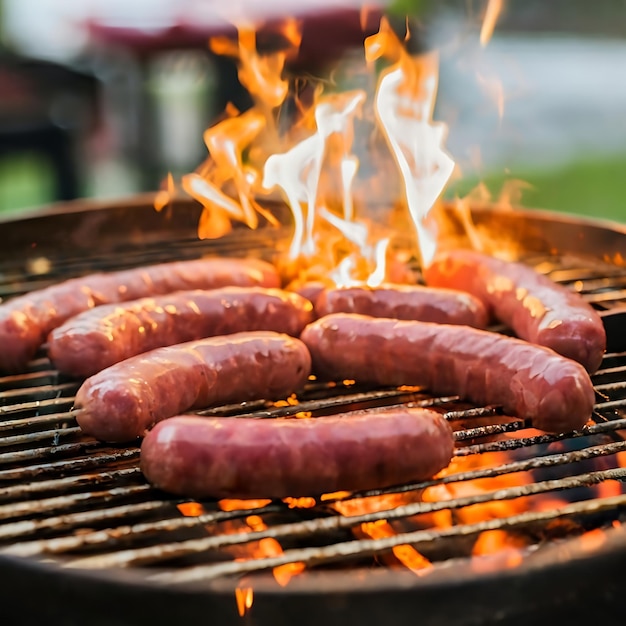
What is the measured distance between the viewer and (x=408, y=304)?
10.4 feet

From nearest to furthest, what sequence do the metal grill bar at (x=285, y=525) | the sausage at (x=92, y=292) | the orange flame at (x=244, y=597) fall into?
the orange flame at (x=244, y=597)
the metal grill bar at (x=285, y=525)
the sausage at (x=92, y=292)

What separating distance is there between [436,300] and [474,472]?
1.09m

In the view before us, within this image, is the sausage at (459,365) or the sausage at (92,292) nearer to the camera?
the sausage at (459,365)

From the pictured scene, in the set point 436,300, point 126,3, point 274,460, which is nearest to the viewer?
point 274,460

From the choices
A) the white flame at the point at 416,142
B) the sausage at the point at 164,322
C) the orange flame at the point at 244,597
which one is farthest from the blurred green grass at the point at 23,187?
the orange flame at the point at 244,597

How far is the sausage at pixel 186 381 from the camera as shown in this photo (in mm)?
2377

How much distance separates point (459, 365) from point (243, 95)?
6.92 metres

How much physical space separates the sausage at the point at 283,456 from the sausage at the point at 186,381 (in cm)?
24

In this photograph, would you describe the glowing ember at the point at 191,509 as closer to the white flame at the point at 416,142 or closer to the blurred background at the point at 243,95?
the white flame at the point at 416,142

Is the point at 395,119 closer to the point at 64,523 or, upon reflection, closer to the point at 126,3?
the point at 64,523

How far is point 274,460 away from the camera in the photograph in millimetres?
2086

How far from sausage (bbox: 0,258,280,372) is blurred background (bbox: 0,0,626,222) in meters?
2.95

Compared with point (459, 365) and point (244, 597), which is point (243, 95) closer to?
point (459, 365)

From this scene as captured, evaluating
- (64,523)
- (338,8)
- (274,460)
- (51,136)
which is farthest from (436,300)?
(338,8)
